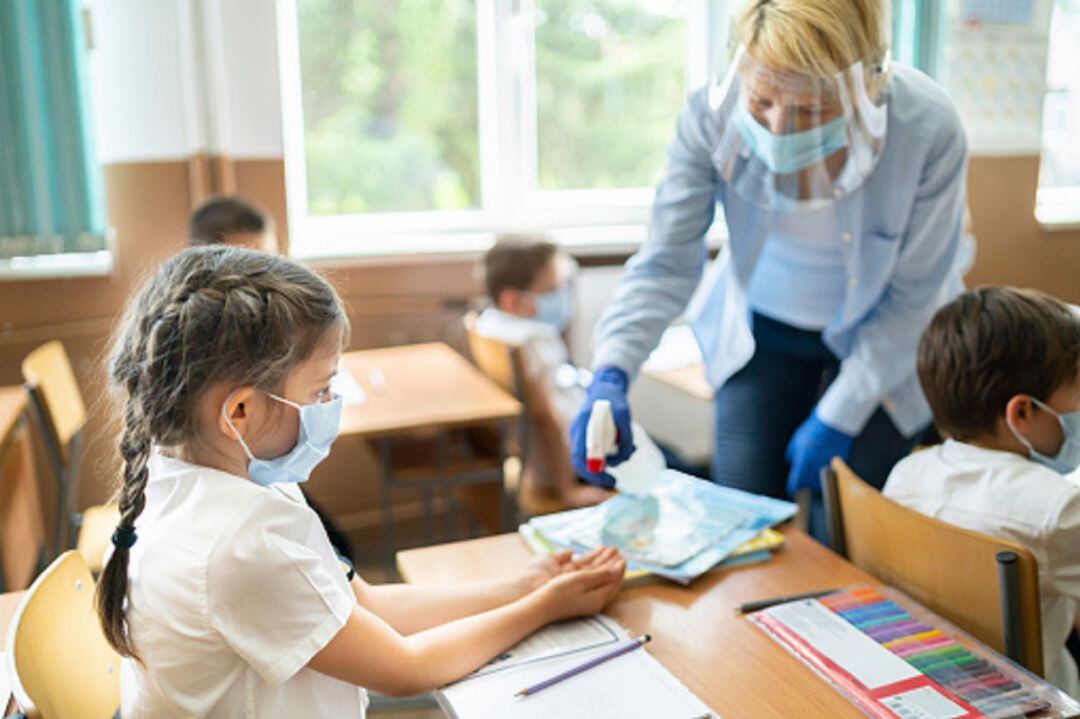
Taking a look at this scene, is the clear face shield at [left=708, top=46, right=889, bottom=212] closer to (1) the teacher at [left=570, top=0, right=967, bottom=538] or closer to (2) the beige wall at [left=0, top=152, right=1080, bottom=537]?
(1) the teacher at [left=570, top=0, right=967, bottom=538]

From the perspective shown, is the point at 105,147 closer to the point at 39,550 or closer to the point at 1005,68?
the point at 39,550

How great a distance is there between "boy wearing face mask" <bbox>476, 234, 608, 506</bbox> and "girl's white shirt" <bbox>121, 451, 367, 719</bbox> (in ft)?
5.19

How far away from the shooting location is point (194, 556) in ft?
3.26

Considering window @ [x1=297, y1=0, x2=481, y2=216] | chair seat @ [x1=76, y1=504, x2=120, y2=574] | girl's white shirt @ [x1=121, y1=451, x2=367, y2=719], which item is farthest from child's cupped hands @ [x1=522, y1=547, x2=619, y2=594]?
window @ [x1=297, y1=0, x2=481, y2=216]

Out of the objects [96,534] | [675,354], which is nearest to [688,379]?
[675,354]

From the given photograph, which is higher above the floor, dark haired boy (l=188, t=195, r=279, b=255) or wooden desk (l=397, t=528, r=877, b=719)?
dark haired boy (l=188, t=195, r=279, b=255)

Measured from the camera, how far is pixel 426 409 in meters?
2.54

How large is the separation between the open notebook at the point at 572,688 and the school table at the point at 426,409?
1268mm

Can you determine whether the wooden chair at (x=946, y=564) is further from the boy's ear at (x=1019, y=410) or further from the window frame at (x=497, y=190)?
the window frame at (x=497, y=190)

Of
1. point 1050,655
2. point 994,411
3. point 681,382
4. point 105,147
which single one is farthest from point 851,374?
point 105,147

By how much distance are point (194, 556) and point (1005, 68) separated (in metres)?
3.76

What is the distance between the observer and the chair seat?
2223 millimetres

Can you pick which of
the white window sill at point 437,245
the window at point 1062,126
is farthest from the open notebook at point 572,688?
the window at point 1062,126

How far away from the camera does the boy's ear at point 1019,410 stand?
1395mm
